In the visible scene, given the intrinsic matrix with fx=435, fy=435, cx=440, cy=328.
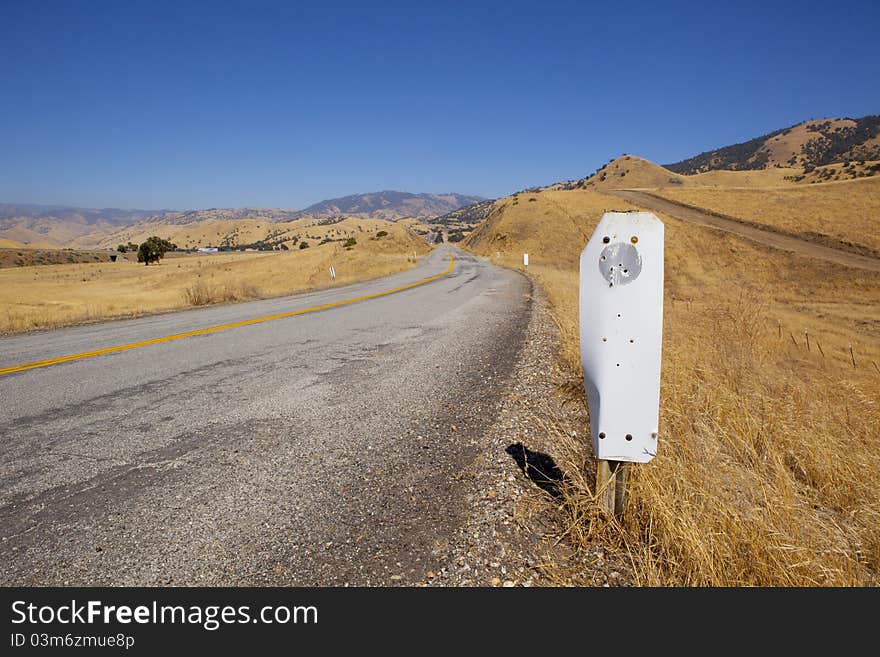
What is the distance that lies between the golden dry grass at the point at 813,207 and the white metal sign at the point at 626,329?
40835 mm

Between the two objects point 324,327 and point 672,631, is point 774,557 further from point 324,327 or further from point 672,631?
point 324,327

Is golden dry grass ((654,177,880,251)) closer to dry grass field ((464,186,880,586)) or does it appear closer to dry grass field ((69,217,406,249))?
dry grass field ((464,186,880,586))

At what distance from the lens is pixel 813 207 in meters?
40.6

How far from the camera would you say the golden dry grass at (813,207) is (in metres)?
34.2

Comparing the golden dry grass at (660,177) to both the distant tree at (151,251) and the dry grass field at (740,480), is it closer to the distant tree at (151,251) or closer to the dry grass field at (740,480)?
the dry grass field at (740,480)

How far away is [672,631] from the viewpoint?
1.59 metres

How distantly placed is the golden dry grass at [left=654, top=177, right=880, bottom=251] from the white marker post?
1608 inches

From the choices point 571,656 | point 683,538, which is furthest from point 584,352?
point 571,656

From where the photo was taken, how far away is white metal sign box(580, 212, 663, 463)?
1.96m

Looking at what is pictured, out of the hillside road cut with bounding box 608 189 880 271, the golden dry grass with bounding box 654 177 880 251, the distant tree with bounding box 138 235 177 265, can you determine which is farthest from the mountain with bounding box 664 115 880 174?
the distant tree with bounding box 138 235 177 265

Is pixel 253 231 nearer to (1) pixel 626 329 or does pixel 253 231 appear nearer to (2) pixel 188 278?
(2) pixel 188 278

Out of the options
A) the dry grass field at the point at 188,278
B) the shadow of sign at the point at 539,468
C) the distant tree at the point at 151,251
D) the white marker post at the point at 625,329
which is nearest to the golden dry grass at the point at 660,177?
the dry grass field at the point at 188,278

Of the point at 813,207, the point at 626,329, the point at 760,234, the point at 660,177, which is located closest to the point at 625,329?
the point at 626,329

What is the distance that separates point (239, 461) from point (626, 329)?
8.66ft
